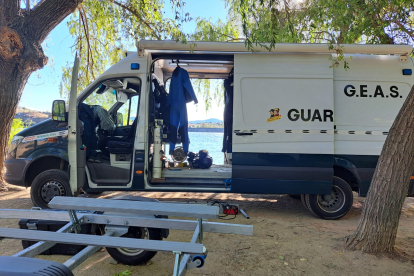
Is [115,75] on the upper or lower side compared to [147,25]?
lower

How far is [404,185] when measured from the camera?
3467 mm

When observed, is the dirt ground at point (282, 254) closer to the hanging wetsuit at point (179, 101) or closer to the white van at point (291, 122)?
the white van at point (291, 122)

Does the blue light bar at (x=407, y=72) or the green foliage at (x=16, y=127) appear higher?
the blue light bar at (x=407, y=72)

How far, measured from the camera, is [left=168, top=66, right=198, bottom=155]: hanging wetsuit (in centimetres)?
559

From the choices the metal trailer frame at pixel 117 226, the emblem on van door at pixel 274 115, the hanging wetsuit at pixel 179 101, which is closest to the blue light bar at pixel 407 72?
the emblem on van door at pixel 274 115

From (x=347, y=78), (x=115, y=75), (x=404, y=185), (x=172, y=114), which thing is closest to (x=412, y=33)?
(x=347, y=78)

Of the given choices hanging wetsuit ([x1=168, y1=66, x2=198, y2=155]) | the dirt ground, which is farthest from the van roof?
the dirt ground

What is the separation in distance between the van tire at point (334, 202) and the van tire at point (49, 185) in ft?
12.9

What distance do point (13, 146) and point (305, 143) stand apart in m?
4.75

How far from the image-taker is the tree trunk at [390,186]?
3402 mm

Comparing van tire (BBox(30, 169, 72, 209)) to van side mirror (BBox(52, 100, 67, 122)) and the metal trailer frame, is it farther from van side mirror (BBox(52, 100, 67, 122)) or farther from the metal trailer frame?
the metal trailer frame

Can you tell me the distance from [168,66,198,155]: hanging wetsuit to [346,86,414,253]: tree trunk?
326 centimetres

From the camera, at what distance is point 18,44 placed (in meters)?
6.52

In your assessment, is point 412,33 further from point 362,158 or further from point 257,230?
point 257,230
